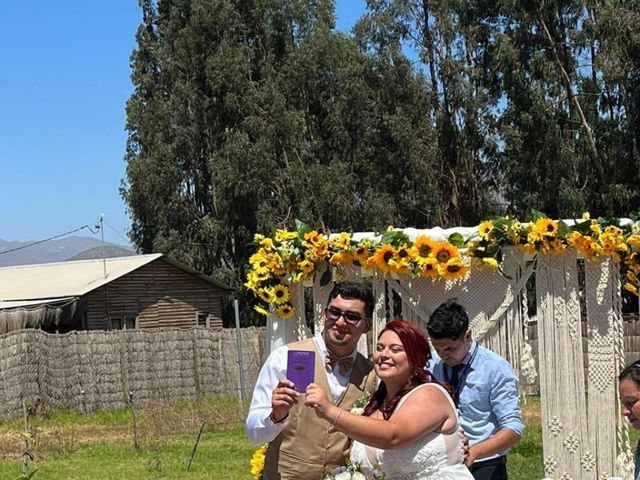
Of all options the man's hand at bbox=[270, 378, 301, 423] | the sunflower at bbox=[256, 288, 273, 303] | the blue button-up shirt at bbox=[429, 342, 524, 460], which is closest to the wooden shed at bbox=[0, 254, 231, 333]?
the sunflower at bbox=[256, 288, 273, 303]

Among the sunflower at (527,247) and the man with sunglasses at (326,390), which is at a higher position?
the sunflower at (527,247)

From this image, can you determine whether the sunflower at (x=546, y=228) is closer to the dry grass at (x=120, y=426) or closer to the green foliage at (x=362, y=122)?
the dry grass at (x=120, y=426)

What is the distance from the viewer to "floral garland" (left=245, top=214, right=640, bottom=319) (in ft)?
20.7

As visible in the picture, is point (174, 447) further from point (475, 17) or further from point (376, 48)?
point (376, 48)

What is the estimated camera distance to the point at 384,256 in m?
6.33

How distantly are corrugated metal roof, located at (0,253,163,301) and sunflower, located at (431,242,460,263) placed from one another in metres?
18.4

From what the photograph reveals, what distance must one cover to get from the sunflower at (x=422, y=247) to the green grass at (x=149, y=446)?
3511 millimetres

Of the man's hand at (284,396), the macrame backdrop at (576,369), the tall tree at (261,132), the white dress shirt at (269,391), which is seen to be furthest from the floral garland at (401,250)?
the tall tree at (261,132)

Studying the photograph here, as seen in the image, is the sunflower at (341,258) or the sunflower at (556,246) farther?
the sunflower at (556,246)

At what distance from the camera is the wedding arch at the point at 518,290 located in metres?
6.37

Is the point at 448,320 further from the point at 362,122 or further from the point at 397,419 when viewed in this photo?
the point at 362,122

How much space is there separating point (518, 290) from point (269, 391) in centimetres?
340

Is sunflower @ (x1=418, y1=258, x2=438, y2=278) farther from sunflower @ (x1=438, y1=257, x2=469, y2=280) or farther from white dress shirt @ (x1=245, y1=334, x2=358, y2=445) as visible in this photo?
white dress shirt @ (x1=245, y1=334, x2=358, y2=445)

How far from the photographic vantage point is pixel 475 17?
2602 centimetres
